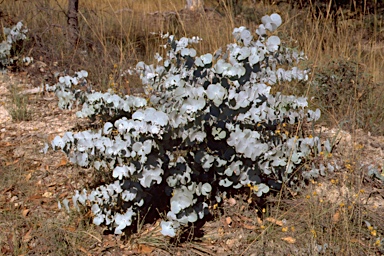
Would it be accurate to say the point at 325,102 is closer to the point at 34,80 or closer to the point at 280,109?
the point at 280,109

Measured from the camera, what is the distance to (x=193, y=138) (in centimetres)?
212

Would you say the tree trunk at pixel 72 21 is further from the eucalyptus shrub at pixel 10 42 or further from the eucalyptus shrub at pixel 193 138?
the eucalyptus shrub at pixel 193 138

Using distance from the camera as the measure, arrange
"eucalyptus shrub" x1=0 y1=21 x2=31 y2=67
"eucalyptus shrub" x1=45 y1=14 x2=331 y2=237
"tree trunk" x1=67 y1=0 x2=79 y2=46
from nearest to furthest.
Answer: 1. "eucalyptus shrub" x1=45 y1=14 x2=331 y2=237
2. "eucalyptus shrub" x1=0 y1=21 x2=31 y2=67
3. "tree trunk" x1=67 y1=0 x2=79 y2=46

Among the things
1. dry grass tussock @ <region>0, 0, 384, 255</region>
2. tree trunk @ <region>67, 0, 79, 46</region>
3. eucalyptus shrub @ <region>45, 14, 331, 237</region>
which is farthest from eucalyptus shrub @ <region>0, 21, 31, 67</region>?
eucalyptus shrub @ <region>45, 14, 331, 237</region>

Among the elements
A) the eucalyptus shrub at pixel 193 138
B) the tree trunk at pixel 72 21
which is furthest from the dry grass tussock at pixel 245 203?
the tree trunk at pixel 72 21

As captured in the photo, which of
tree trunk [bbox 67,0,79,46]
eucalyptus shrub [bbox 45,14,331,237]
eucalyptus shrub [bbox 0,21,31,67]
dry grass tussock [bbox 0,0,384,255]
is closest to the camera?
eucalyptus shrub [bbox 45,14,331,237]

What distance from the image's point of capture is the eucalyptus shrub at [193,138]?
207cm

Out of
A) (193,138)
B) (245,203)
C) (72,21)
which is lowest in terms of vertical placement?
→ (245,203)

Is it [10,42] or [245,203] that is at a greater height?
[10,42]

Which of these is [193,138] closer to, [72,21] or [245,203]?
[245,203]

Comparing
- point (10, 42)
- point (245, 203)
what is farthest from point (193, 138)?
point (10, 42)

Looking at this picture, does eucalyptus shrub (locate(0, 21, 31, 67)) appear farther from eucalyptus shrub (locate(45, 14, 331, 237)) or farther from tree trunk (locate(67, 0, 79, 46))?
eucalyptus shrub (locate(45, 14, 331, 237))

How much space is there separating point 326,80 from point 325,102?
7.2 inches

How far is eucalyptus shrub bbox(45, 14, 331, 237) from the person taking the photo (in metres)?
2.07
